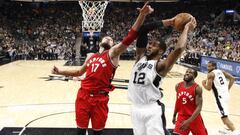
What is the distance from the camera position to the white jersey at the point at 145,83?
3764 mm

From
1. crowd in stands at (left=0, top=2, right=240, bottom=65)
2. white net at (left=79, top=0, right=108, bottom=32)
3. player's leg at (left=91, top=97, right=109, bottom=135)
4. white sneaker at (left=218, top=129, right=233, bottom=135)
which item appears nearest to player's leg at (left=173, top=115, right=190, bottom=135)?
player's leg at (left=91, top=97, right=109, bottom=135)

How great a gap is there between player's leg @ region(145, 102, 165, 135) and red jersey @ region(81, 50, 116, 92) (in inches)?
43.7

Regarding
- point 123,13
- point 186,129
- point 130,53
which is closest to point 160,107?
point 186,129

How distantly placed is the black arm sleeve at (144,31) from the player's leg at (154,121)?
2.37 feet

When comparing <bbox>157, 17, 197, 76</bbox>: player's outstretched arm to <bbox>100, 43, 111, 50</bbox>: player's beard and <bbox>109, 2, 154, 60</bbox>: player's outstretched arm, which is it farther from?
<bbox>100, 43, 111, 50</bbox>: player's beard

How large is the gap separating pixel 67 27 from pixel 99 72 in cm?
2806

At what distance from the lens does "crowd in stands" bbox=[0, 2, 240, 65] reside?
91.4 feet

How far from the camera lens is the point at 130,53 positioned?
28.3 meters

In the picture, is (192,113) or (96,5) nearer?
(192,113)

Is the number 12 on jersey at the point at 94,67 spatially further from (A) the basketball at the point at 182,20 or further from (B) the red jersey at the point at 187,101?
(A) the basketball at the point at 182,20

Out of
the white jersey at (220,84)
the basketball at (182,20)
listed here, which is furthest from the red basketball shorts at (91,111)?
the white jersey at (220,84)

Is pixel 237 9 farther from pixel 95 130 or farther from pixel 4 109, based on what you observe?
pixel 95 130

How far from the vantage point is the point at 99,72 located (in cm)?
474

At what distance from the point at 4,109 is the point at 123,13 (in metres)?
26.5
